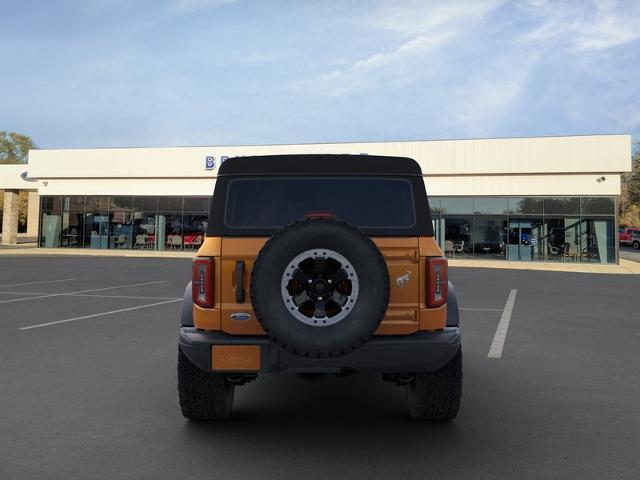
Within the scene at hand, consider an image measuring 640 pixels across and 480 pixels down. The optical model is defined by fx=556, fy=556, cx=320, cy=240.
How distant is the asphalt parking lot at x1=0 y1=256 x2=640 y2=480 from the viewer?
11.1 ft

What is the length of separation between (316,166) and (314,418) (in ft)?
6.31

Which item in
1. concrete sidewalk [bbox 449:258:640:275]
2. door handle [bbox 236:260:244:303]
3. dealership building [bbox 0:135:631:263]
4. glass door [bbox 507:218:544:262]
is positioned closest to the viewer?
door handle [bbox 236:260:244:303]

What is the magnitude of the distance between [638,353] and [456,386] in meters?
3.99

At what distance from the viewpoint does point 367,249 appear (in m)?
3.35

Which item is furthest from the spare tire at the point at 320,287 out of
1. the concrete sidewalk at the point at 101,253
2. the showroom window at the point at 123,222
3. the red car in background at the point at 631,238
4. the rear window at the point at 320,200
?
the red car in background at the point at 631,238

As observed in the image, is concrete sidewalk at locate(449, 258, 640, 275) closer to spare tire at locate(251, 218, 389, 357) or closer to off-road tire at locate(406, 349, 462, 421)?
off-road tire at locate(406, 349, 462, 421)

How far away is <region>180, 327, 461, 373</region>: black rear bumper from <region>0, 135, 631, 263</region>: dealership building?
1069 inches

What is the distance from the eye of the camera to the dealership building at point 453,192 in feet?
95.9

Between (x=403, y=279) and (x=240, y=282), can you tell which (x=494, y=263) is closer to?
(x=403, y=279)

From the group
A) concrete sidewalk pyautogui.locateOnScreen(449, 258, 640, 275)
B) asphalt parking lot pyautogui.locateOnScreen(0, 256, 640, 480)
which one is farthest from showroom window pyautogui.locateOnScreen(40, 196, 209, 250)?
asphalt parking lot pyautogui.locateOnScreen(0, 256, 640, 480)

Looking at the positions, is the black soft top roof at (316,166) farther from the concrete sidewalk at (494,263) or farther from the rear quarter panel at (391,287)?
the concrete sidewalk at (494,263)

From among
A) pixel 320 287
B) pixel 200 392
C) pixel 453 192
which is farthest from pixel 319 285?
pixel 453 192

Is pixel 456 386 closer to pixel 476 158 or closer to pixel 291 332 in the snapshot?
pixel 291 332

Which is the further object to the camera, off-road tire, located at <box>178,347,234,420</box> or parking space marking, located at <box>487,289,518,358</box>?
parking space marking, located at <box>487,289,518,358</box>
